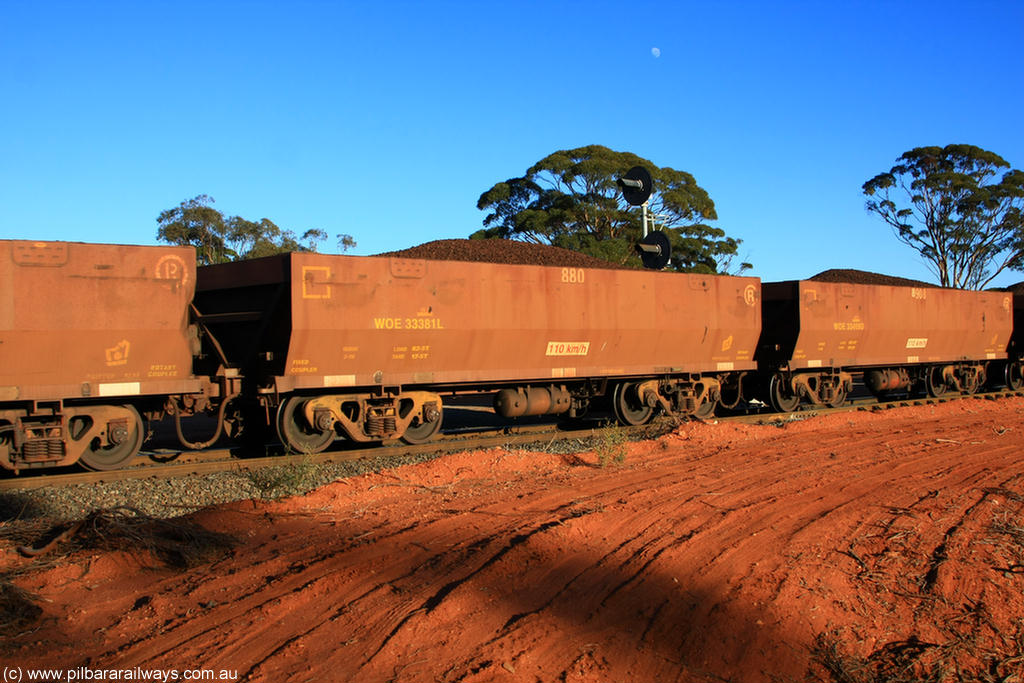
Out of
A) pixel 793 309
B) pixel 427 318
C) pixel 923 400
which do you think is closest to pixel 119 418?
pixel 427 318

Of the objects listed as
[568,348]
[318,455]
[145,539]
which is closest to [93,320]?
[318,455]

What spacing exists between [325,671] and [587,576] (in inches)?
77.7

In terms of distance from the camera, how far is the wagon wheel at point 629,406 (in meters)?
14.8

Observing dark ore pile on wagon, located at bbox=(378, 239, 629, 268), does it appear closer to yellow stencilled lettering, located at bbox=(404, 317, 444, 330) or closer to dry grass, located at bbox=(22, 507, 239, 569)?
yellow stencilled lettering, located at bbox=(404, 317, 444, 330)

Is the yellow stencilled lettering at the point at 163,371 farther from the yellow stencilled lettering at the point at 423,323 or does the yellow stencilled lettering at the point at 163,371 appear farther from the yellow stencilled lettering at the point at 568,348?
the yellow stencilled lettering at the point at 568,348

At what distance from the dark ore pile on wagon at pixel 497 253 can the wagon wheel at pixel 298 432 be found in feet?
50.7

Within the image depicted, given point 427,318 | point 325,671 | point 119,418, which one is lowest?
point 325,671

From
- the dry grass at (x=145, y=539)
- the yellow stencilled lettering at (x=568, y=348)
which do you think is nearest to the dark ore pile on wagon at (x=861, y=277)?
the yellow stencilled lettering at (x=568, y=348)

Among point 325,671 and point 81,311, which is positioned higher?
point 81,311

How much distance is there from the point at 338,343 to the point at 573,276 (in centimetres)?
437

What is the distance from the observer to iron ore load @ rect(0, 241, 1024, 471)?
32.1ft

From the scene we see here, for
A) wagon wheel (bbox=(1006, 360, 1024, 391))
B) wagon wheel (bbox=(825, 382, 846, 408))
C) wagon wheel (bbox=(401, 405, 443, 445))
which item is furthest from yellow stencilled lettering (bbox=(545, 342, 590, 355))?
wagon wheel (bbox=(1006, 360, 1024, 391))

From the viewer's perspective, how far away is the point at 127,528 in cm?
612

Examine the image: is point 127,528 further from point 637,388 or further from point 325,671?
point 637,388
